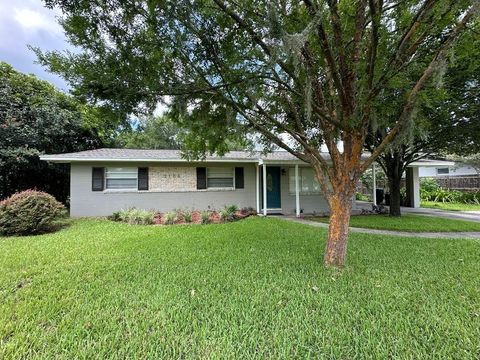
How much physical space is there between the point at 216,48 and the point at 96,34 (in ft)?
5.61

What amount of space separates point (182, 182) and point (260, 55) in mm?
8622

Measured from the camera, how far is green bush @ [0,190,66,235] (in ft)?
25.5

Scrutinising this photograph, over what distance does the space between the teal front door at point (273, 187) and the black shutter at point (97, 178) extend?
7431 mm

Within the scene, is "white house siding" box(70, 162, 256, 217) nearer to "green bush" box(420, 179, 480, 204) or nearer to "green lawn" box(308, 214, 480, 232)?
"green lawn" box(308, 214, 480, 232)

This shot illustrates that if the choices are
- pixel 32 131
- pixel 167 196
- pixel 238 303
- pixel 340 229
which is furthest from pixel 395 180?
pixel 32 131

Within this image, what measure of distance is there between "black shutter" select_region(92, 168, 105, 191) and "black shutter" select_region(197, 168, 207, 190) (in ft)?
13.3

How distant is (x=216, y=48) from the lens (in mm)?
4102

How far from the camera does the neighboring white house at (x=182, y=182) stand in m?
10.9

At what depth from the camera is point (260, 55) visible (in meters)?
4.12

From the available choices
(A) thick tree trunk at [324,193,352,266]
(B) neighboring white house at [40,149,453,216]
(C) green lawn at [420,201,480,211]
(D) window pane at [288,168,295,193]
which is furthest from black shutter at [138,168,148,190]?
(C) green lawn at [420,201,480,211]

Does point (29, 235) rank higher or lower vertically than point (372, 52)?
lower

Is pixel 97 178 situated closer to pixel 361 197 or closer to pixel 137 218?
pixel 137 218

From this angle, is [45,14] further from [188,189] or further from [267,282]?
[188,189]

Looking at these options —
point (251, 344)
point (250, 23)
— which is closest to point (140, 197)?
point (250, 23)
